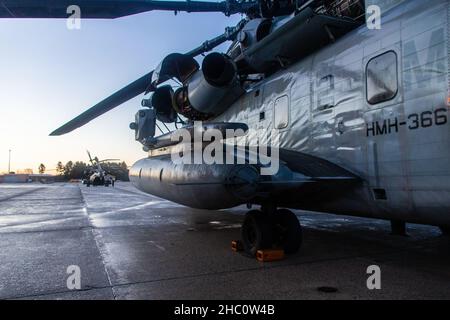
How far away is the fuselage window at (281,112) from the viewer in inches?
241

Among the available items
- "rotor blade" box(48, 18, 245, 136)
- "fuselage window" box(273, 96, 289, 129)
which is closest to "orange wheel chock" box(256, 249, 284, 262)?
"fuselage window" box(273, 96, 289, 129)

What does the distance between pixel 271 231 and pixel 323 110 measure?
1794mm

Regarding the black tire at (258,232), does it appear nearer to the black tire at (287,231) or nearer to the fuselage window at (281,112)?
A: the black tire at (287,231)

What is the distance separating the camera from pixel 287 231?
5.46 metres

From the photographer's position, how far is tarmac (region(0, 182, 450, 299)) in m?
3.89

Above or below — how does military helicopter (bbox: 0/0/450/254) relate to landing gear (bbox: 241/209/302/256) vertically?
above

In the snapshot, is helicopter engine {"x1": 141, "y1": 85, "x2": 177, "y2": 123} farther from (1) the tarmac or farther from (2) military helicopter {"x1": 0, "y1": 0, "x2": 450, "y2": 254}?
(1) the tarmac

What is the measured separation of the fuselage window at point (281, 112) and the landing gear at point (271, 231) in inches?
58.6

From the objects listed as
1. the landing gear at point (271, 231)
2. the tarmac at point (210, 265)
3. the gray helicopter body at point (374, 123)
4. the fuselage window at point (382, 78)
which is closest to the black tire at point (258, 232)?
the landing gear at point (271, 231)

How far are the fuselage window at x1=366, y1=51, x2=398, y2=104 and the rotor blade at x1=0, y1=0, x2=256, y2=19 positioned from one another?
15.2 feet

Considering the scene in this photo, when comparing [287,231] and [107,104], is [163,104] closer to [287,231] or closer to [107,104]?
[107,104]

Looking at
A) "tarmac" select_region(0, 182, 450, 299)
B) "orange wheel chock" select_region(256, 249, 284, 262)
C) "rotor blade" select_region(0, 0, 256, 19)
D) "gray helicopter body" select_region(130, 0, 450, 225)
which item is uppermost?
"rotor blade" select_region(0, 0, 256, 19)

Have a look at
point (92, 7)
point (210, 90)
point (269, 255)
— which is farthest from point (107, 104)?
point (269, 255)

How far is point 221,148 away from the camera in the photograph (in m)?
5.55
